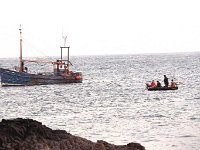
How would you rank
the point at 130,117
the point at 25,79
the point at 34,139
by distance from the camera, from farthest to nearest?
1. the point at 25,79
2. the point at 130,117
3. the point at 34,139

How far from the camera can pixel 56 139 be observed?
13.3 metres

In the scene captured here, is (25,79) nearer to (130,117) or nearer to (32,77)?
(32,77)

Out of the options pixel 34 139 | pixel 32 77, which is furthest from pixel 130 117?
pixel 32 77

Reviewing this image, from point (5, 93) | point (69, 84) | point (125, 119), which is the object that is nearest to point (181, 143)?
point (125, 119)

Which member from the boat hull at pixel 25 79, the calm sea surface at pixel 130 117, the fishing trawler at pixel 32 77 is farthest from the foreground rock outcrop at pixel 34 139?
the boat hull at pixel 25 79

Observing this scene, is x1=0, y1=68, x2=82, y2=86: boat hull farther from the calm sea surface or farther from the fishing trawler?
the calm sea surface

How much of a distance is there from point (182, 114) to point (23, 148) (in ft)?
73.5

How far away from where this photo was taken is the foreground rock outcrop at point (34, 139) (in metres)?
12.6

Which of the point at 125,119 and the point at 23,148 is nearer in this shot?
the point at 23,148

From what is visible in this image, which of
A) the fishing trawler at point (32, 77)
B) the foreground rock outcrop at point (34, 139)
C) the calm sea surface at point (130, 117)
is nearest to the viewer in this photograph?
the foreground rock outcrop at point (34, 139)

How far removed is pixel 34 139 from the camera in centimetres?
1280

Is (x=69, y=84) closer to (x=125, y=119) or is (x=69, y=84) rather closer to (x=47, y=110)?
(x=47, y=110)

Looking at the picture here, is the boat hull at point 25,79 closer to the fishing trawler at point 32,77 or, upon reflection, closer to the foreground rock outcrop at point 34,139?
the fishing trawler at point 32,77

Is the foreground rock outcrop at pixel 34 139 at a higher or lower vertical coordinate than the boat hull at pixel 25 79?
higher
